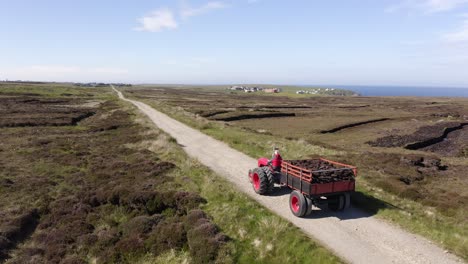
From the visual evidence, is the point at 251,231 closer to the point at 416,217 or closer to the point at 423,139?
the point at 416,217

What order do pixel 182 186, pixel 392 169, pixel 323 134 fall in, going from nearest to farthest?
pixel 182 186, pixel 392 169, pixel 323 134

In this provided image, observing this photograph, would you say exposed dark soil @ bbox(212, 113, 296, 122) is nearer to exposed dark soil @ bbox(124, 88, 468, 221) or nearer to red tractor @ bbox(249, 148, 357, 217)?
exposed dark soil @ bbox(124, 88, 468, 221)

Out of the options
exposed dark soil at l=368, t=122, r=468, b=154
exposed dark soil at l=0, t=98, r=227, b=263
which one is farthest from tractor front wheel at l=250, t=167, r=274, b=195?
exposed dark soil at l=368, t=122, r=468, b=154

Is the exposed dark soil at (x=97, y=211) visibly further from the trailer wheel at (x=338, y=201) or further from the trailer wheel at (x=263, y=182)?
the trailer wheel at (x=338, y=201)

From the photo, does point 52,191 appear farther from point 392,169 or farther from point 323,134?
point 323,134

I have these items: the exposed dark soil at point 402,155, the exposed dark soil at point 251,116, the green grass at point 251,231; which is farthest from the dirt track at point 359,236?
the exposed dark soil at point 251,116

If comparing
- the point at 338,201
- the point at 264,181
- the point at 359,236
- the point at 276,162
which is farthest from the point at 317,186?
the point at 276,162

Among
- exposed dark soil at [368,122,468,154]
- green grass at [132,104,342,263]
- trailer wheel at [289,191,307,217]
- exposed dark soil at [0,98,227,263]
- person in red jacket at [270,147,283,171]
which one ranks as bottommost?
exposed dark soil at [368,122,468,154]

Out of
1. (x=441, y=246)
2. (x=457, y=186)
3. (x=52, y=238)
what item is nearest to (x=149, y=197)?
(x=52, y=238)
